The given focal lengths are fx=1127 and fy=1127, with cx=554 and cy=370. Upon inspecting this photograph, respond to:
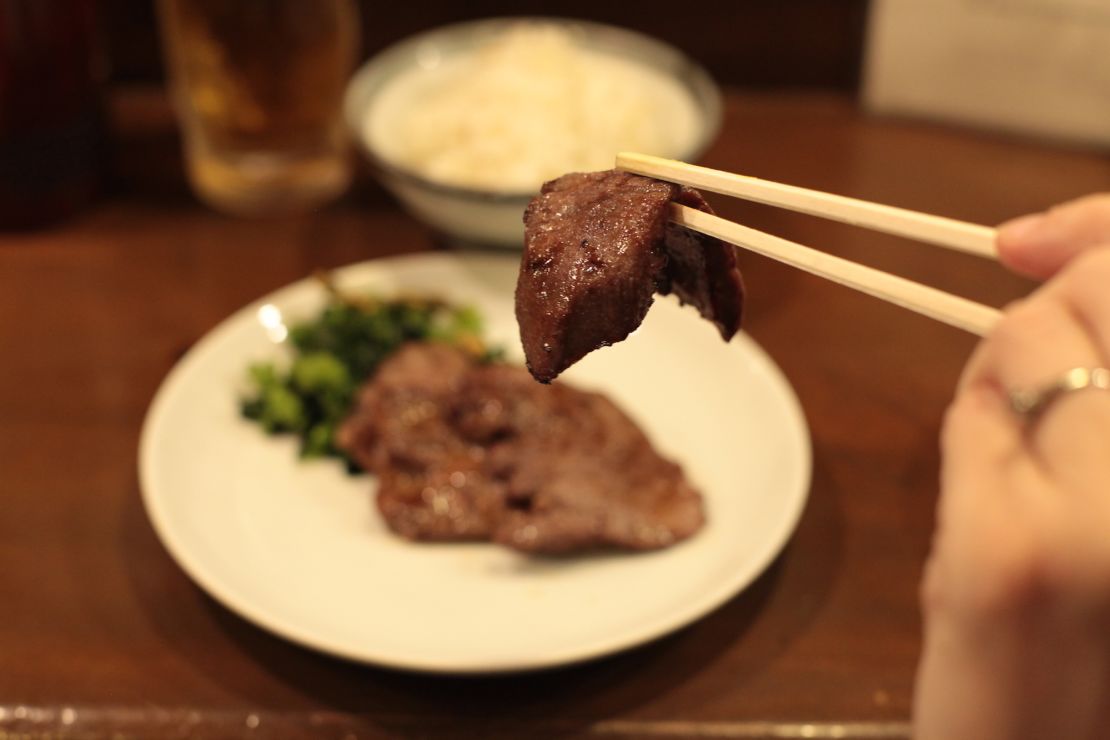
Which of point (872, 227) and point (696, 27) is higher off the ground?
point (872, 227)

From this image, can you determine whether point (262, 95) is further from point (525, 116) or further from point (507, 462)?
point (507, 462)

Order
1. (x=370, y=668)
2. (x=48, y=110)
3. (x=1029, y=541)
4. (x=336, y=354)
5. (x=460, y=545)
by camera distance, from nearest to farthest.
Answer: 1. (x=1029, y=541)
2. (x=370, y=668)
3. (x=460, y=545)
4. (x=336, y=354)
5. (x=48, y=110)

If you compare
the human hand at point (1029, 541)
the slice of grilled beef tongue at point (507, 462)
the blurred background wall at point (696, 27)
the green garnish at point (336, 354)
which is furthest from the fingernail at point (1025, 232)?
the blurred background wall at point (696, 27)

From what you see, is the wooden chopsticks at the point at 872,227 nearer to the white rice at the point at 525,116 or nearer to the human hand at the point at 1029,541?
the human hand at the point at 1029,541

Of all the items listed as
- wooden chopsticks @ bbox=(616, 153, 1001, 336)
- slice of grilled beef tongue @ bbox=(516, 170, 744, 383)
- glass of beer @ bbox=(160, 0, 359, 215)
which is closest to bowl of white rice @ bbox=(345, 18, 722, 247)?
glass of beer @ bbox=(160, 0, 359, 215)

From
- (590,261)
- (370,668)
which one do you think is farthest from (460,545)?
(590,261)

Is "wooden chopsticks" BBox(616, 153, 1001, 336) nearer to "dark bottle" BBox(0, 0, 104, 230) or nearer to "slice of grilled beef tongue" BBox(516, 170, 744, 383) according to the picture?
"slice of grilled beef tongue" BBox(516, 170, 744, 383)
